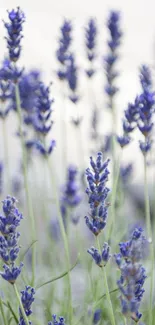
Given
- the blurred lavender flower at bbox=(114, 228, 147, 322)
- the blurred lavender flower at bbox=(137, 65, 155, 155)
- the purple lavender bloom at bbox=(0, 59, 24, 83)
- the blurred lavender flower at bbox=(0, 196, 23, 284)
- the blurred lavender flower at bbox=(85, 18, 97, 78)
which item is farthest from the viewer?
the blurred lavender flower at bbox=(85, 18, 97, 78)

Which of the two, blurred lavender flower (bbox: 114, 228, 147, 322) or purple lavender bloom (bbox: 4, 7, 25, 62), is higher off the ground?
purple lavender bloom (bbox: 4, 7, 25, 62)

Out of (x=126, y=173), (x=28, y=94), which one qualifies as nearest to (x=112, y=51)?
(x=28, y=94)

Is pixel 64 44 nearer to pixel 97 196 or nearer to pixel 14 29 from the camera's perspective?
pixel 14 29

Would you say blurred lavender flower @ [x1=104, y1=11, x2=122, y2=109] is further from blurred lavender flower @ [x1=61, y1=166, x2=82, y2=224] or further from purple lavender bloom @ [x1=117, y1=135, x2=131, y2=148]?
purple lavender bloom @ [x1=117, y1=135, x2=131, y2=148]

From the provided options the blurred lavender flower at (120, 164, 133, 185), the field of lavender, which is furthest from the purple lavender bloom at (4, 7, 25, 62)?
the blurred lavender flower at (120, 164, 133, 185)

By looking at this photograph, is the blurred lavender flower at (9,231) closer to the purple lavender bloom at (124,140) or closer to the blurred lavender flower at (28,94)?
the purple lavender bloom at (124,140)

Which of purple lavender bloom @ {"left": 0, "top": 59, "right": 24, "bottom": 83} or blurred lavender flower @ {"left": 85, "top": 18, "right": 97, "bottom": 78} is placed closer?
Result: purple lavender bloom @ {"left": 0, "top": 59, "right": 24, "bottom": 83}

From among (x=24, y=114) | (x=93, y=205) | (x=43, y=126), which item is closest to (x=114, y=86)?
(x=24, y=114)
